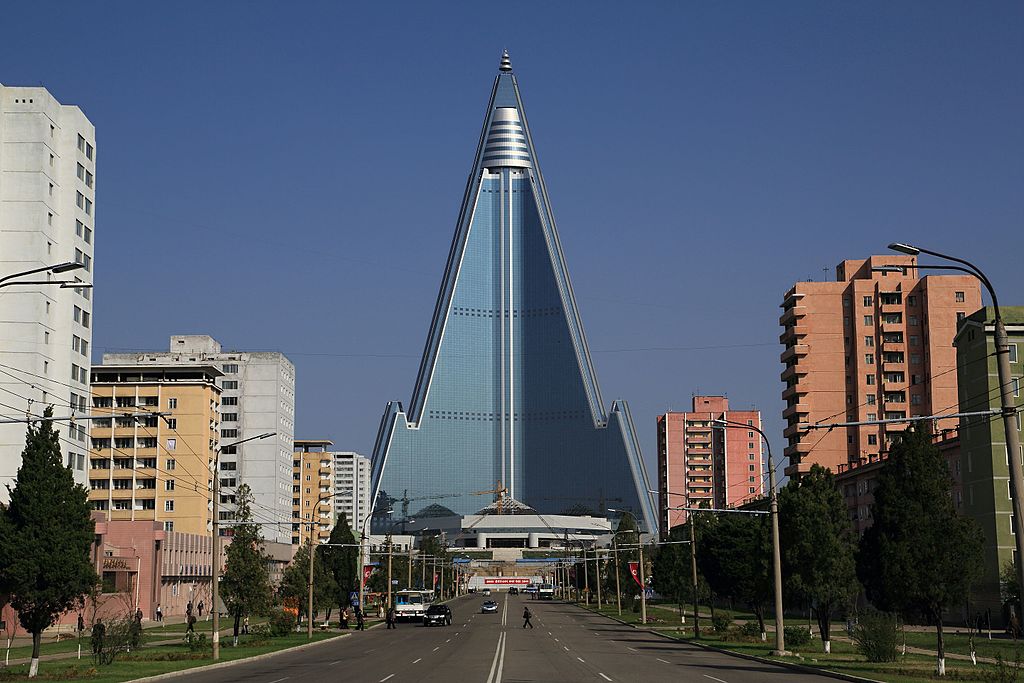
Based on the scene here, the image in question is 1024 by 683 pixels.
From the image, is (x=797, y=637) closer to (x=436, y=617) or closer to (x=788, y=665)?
(x=788, y=665)

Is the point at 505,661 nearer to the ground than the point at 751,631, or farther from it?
farther from it

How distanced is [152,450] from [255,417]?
4828 centimetres

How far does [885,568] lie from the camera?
145ft

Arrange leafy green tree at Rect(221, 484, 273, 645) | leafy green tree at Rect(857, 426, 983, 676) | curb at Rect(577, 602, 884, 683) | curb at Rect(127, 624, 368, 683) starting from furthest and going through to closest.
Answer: leafy green tree at Rect(221, 484, 273, 645) < leafy green tree at Rect(857, 426, 983, 676) < curb at Rect(127, 624, 368, 683) < curb at Rect(577, 602, 884, 683)

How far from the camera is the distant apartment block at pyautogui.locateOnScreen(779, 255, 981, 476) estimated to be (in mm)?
142000

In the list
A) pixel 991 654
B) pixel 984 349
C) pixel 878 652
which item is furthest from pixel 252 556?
pixel 984 349

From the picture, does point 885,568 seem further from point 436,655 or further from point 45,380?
point 45,380

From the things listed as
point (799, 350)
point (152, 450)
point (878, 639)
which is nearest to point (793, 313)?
point (799, 350)

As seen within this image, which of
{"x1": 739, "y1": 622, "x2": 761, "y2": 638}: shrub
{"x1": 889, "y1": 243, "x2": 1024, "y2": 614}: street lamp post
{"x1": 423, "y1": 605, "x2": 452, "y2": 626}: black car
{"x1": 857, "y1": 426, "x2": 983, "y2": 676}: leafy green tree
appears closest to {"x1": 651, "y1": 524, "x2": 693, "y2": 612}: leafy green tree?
{"x1": 739, "y1": 622, "x2": 761, "y2": 638}: shrub

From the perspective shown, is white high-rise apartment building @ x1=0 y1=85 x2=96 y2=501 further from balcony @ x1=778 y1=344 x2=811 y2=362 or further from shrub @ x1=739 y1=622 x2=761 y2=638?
balcony @ x1=778 y1=344 x2=811 y2=362

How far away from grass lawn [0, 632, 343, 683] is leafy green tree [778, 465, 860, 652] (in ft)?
84.5

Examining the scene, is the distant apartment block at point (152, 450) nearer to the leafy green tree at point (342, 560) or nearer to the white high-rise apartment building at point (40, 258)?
the white high-rise apartment building at point (40, 258)

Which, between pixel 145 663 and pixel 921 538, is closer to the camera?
pixel 921 538

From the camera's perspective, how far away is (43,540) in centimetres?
4088
